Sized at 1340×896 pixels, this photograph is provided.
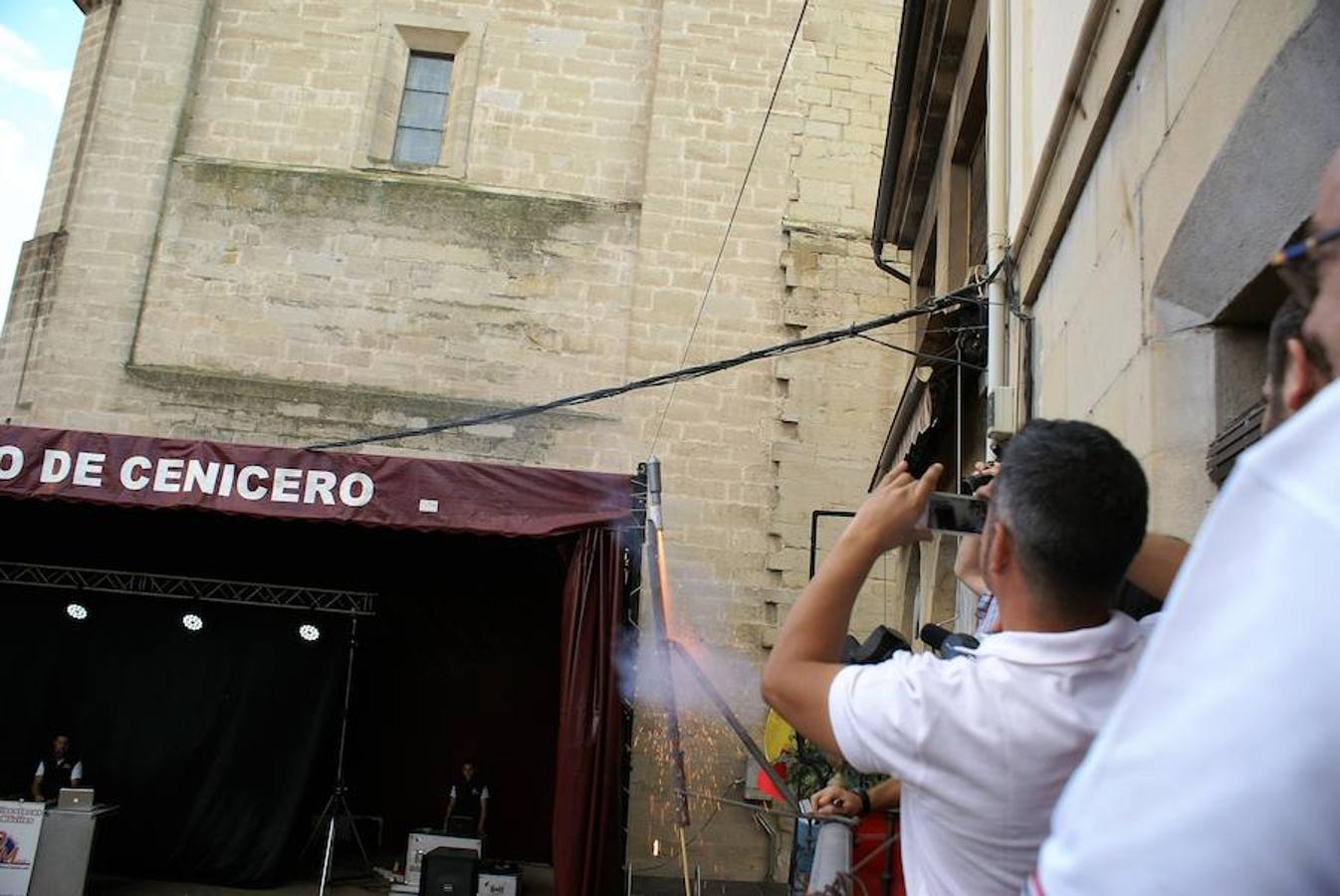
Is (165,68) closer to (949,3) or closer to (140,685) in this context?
(140,685)

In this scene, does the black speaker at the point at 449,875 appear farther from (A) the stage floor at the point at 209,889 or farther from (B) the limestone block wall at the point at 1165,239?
(B) the limestone block wall at the point at 1165,239

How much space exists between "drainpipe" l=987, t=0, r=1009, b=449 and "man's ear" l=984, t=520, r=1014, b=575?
14.4 feet

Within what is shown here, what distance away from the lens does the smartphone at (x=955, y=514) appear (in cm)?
164

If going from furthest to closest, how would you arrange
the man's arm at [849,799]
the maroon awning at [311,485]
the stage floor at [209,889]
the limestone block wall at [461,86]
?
the limestone block wall at [461,86]
the stage floor at [209,889]
the maroon awning at [311,485]
the man's arm at [849,799]

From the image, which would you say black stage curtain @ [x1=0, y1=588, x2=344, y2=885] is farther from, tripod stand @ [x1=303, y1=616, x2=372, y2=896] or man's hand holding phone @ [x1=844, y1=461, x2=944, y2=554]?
man's hand holding phone @ [x1=844, y1=461, x2=944, y2=554]

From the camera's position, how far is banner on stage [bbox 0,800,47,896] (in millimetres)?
8781

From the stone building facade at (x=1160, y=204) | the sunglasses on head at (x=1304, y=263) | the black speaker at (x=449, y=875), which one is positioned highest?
the stone building facade at (x=1160, y=204)

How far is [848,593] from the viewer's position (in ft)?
4.78

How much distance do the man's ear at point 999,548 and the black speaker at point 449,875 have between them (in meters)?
8.92

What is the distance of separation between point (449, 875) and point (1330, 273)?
382 inches

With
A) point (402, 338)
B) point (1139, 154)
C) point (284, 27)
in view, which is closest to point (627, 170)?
point (402, 338)

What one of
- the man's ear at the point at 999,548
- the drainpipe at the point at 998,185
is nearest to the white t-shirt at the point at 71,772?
the drainpipe at the point at 998,185

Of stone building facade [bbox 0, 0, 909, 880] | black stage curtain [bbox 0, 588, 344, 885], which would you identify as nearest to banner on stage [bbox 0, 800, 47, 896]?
black stage curtain [bbox 0, 588, 344, 885]

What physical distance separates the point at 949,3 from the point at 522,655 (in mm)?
8348
